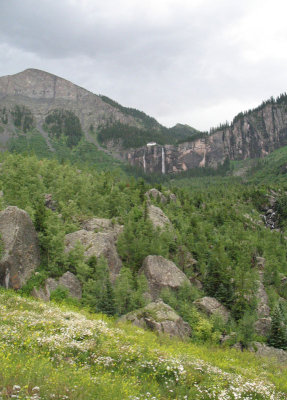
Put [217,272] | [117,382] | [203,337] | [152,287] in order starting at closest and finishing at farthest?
[117,382]
[203,337]
[152,287]
[217,272]

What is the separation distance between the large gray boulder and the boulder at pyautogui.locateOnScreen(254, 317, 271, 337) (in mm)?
28506

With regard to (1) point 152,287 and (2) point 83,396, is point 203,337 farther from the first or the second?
(2) point 83,396

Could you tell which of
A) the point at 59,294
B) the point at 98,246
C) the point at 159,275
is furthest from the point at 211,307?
the point at 59,294

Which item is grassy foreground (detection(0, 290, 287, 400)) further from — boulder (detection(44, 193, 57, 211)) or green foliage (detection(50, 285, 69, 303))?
boulder (detection(44, 193, 57, 211))

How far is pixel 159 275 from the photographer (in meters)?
48.6

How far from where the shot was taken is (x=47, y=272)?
38.8 metres

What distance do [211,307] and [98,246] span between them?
20475 mm

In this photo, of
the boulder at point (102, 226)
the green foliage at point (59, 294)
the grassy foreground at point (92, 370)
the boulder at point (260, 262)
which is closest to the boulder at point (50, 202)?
the boulder at point (102, 226)

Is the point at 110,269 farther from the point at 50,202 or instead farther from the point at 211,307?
the point at 50,202

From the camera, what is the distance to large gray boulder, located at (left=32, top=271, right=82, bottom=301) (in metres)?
35.9

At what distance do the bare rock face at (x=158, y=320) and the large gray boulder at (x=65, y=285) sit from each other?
8.59m

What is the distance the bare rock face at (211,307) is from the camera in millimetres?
44969

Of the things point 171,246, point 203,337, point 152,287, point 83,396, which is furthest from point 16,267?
point 171,246

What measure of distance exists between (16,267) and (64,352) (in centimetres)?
2286
